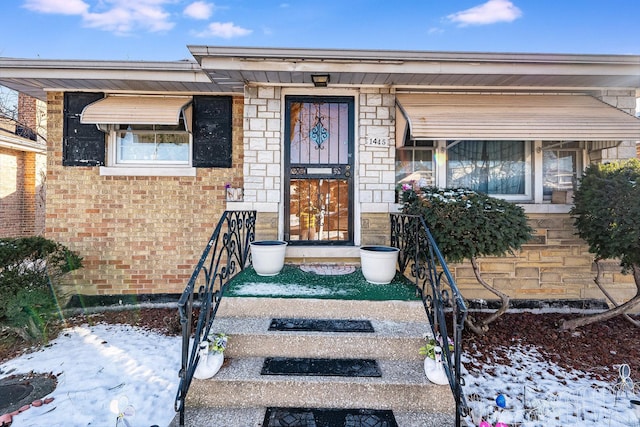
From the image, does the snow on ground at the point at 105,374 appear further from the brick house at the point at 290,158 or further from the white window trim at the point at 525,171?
the white window trim at the point at 525,171

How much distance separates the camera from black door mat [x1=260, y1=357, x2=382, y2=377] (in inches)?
90.1

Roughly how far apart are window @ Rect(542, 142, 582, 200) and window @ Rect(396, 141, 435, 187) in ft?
5.46

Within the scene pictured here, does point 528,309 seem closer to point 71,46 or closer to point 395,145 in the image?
point 395,145

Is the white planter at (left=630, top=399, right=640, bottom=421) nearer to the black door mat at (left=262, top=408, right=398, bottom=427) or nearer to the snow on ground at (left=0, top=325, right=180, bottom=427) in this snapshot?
the black door mat at (left=262, top=408, right=398, bottom=427)

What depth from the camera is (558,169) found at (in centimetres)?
457

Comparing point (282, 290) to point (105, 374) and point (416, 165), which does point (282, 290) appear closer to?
point (105, 374)

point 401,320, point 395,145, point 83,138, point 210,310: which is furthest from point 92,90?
point 401,320

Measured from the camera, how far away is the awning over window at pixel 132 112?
4.02m

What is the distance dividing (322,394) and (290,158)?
Result: 302 cm

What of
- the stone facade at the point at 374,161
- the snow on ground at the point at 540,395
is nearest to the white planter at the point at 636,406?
the snow on ground at the point at 540,395

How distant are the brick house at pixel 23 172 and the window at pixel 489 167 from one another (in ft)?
31.6

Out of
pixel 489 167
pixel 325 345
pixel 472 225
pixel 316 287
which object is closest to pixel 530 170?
pixel 489 167

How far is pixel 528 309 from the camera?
14.5ft

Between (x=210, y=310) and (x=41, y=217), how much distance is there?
28.4 feet
